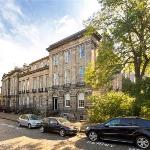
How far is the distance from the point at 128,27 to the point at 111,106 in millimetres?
8630

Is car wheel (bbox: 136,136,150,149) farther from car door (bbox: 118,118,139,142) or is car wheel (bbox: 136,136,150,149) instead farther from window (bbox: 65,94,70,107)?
window (bbox: 65,94,70,107)

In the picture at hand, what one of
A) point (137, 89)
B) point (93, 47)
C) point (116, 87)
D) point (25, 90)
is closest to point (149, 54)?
point (137, 89)

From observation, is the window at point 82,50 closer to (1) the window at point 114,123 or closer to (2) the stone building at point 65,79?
(2) the stone building at point 65,79

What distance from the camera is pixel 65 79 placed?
140 feet

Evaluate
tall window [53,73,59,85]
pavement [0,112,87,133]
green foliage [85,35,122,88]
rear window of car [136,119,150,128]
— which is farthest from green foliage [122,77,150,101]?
tall window [53,73,59,85]

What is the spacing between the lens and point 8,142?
65.4ft

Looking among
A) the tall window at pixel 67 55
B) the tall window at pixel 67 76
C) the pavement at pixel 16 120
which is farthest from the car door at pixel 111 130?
the tall window at pixel 67 55

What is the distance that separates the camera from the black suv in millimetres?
17545

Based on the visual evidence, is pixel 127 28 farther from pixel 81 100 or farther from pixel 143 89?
pixel 81 100

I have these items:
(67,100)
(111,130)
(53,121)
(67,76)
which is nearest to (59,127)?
(53,121)

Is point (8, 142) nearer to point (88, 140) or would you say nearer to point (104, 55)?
point (88, 140)

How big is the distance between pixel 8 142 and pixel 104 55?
13.5m

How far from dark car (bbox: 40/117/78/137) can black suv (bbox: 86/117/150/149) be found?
288cm

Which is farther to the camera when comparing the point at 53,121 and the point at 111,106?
the point at 111,106
